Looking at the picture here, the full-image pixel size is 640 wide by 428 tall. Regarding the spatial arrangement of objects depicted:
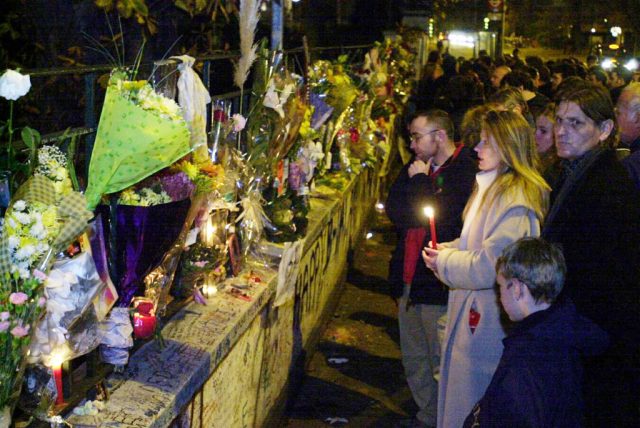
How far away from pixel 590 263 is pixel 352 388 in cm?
289

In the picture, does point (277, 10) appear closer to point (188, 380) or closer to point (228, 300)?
point (228, 300)

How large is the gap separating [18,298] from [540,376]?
74.7 inches

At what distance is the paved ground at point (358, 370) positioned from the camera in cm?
588

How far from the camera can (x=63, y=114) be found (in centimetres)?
821

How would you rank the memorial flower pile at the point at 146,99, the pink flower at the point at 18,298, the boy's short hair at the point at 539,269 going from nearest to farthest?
the pink flower at the point at 18,298 → the memorial flower pile at the point at 146,99 → the boy's short hair at the point at 539,269

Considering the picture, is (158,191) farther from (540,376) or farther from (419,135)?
(419,135)

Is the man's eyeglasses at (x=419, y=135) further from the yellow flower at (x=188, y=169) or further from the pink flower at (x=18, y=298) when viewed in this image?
the pink flower at (x=18, y=298)

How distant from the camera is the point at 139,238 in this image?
3.21m

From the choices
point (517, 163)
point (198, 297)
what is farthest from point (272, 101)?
point (517, 163)

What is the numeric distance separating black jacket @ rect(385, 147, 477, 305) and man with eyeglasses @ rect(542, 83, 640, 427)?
111 centimetres

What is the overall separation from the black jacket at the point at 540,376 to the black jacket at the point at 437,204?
6.23 feet

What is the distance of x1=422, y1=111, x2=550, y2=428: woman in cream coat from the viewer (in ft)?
13.6

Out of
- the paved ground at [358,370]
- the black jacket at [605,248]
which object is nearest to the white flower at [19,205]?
the black jacket at [605,248]

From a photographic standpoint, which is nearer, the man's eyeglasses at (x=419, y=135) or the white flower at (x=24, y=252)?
the white flower at (x=24, y=252)
